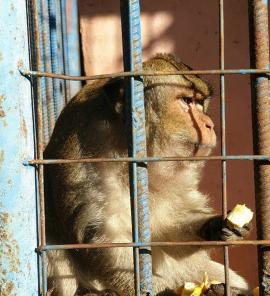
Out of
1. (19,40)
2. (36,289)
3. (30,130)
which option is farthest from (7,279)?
(19,40)

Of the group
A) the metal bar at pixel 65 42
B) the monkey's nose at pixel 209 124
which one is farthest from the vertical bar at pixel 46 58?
the monkey's nose at pixel 209 124

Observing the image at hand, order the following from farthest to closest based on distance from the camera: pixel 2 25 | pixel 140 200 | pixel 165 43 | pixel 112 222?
1. pixel 165 43
2. pixel 112 222
3. pixel 140 200
4. pixel 2 25

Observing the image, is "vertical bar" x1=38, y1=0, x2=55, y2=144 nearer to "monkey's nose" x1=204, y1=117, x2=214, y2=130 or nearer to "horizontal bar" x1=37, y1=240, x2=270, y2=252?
"monkey's nose" x1=204, y1=117, x2=214, y2=130

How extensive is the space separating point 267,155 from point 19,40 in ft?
2.65

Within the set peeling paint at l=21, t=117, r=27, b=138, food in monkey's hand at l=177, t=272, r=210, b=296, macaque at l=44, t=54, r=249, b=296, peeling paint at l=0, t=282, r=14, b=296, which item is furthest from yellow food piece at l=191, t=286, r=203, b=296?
peeling paint at l=21, t=117, r=27, b=138

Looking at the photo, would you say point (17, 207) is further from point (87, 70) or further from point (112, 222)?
point (87, 70)

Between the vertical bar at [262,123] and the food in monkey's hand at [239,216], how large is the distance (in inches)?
11.0

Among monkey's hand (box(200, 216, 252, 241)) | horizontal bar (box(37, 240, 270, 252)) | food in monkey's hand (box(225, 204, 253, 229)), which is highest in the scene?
food in monkey's hand (box(225, 204, 253, 229))

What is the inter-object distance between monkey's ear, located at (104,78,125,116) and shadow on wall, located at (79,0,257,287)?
1.53m

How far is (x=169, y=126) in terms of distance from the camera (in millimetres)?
3168

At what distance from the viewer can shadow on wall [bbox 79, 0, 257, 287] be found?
4.62 meters

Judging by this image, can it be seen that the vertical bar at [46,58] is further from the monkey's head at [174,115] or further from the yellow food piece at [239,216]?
the yellow food piece at [239,216]

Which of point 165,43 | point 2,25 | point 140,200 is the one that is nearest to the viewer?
point 2,25

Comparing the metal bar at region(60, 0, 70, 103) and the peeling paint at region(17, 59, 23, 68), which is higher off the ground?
the metal bar at region(60, 0, 70, 103)
